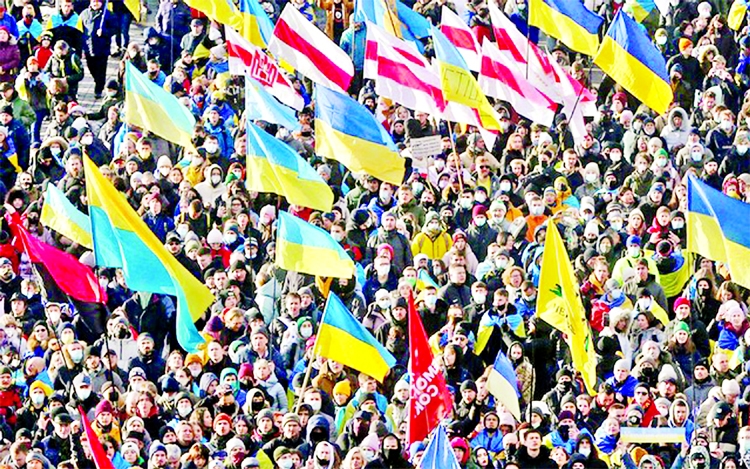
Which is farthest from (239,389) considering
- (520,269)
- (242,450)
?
(520,269)

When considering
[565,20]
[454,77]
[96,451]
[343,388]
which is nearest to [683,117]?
[565,20]

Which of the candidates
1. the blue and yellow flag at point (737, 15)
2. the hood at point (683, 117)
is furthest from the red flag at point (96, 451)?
the blue and yellow flag at point (737, 15)

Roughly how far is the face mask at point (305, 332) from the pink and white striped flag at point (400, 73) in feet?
11.5

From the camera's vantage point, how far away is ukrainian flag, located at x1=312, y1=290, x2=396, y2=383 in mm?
25469

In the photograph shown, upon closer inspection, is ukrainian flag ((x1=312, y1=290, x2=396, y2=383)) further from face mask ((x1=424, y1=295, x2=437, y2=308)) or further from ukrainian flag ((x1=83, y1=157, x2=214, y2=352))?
face mask ((x1=424, y1=295, x2=437, y2=308))

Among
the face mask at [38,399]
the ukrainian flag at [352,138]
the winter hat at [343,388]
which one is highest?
the ukrainian flag at [352,138]

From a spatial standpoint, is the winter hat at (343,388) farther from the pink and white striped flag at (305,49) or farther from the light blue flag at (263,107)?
the pink and white striped flag at (305,49)

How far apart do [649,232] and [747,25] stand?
5.48 meters

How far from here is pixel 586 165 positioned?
3038cm

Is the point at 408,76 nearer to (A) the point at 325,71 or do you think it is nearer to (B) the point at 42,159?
(A) the point at 325,71

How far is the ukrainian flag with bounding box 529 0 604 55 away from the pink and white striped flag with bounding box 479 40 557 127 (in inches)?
32.6

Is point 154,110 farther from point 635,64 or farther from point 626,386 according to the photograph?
point 626,386

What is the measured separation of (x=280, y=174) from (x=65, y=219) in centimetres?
195

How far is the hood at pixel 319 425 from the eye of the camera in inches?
981
